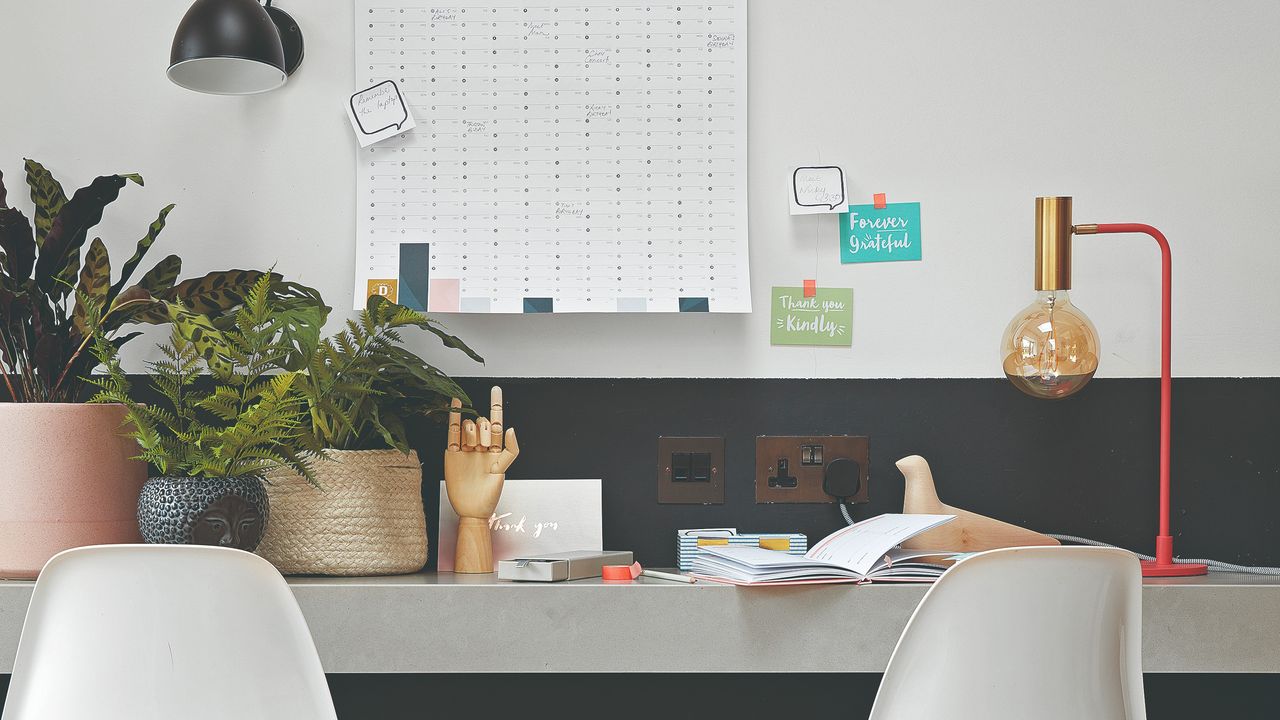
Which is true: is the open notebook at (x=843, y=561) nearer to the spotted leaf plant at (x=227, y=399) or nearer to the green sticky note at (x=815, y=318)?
the green sticky note at (x=815, y=318)

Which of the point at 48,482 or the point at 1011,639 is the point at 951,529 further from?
the point at 48,482

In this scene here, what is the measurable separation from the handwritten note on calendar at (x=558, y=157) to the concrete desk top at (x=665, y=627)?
61cm

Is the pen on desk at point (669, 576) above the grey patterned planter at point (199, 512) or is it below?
below

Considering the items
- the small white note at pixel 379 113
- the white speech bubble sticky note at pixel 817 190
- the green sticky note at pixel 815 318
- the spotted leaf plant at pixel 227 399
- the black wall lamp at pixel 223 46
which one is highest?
the black wall lamp at pixel 223 46

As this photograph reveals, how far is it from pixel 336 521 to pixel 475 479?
22 cm

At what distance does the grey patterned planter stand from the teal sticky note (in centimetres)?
106

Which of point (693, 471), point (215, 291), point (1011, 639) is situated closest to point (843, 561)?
point (1011, 639)

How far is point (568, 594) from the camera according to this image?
4.25 feet

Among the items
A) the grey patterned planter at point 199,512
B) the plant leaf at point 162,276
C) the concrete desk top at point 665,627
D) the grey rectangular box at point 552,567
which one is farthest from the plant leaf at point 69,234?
the grey rectangular box at point 552,567

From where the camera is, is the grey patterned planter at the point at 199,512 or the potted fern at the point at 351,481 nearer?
the grey patterned planter at the point at 199,512

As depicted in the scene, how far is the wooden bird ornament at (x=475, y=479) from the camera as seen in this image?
5.20 feet

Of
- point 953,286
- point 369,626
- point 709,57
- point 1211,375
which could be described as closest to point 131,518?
point 369,626

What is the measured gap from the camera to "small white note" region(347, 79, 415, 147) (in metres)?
1.75

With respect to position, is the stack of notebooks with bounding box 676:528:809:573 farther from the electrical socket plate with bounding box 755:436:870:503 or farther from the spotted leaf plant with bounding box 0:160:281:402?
the spotted leaf plant with bounding box 0:160:281:402
